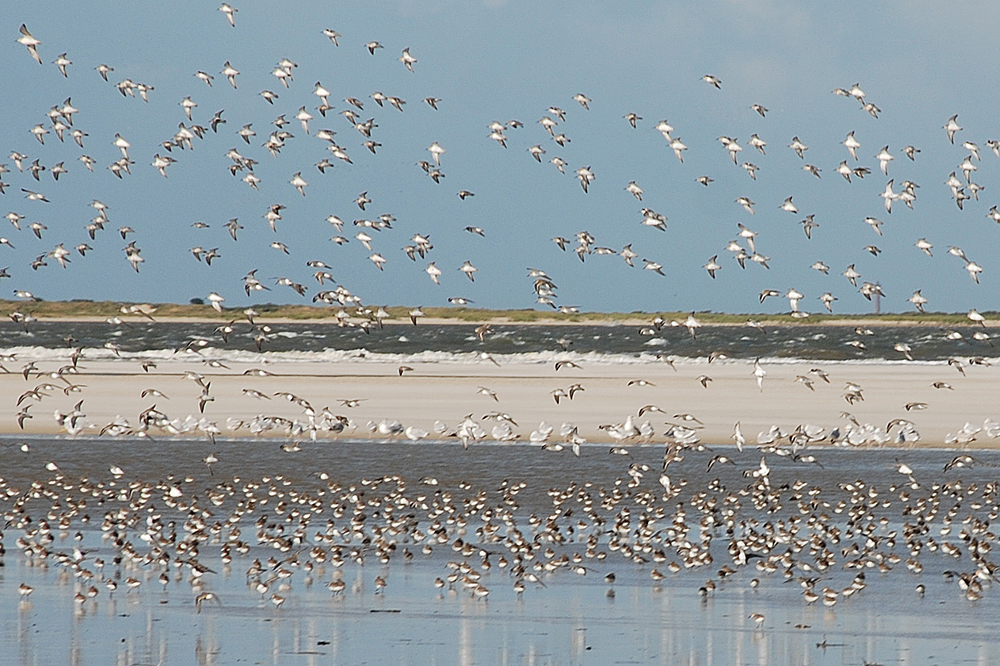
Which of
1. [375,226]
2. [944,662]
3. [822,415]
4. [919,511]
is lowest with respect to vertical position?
[944,662]

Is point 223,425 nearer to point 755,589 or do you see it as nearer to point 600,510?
point 600,510

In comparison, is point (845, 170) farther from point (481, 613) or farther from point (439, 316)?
point (439, 316)

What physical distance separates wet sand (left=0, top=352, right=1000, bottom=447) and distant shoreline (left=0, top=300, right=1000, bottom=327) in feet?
208

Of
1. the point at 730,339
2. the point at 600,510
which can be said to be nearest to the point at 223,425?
the point at 600,510

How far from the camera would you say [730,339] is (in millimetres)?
82438

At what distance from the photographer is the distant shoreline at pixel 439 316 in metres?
116

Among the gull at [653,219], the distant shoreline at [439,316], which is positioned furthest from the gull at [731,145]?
the distant shoreline at [439,316]

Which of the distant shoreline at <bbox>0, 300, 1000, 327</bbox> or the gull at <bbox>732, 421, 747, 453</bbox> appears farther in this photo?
the distant shoreline at <bbox>0, 300, 1000, 327</bbox>

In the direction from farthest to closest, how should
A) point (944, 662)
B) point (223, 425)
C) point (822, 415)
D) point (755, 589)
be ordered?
point (822, 415)
point (223, 425)
point (755, 589)
point (944, 662)

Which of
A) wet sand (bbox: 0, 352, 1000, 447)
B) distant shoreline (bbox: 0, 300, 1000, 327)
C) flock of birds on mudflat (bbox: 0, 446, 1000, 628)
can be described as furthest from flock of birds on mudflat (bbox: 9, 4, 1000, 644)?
distant shoreline (bbox: 0, 300, 1000, 327)

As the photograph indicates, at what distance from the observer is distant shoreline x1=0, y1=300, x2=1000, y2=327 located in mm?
116500

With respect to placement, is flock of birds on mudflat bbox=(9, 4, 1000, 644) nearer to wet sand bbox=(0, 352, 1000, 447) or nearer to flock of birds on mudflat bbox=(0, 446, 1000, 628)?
flock of birds on mudflat bbox=(0, 446, 1000, 628)

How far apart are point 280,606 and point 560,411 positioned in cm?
2054

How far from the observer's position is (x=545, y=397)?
38094 millimetres
